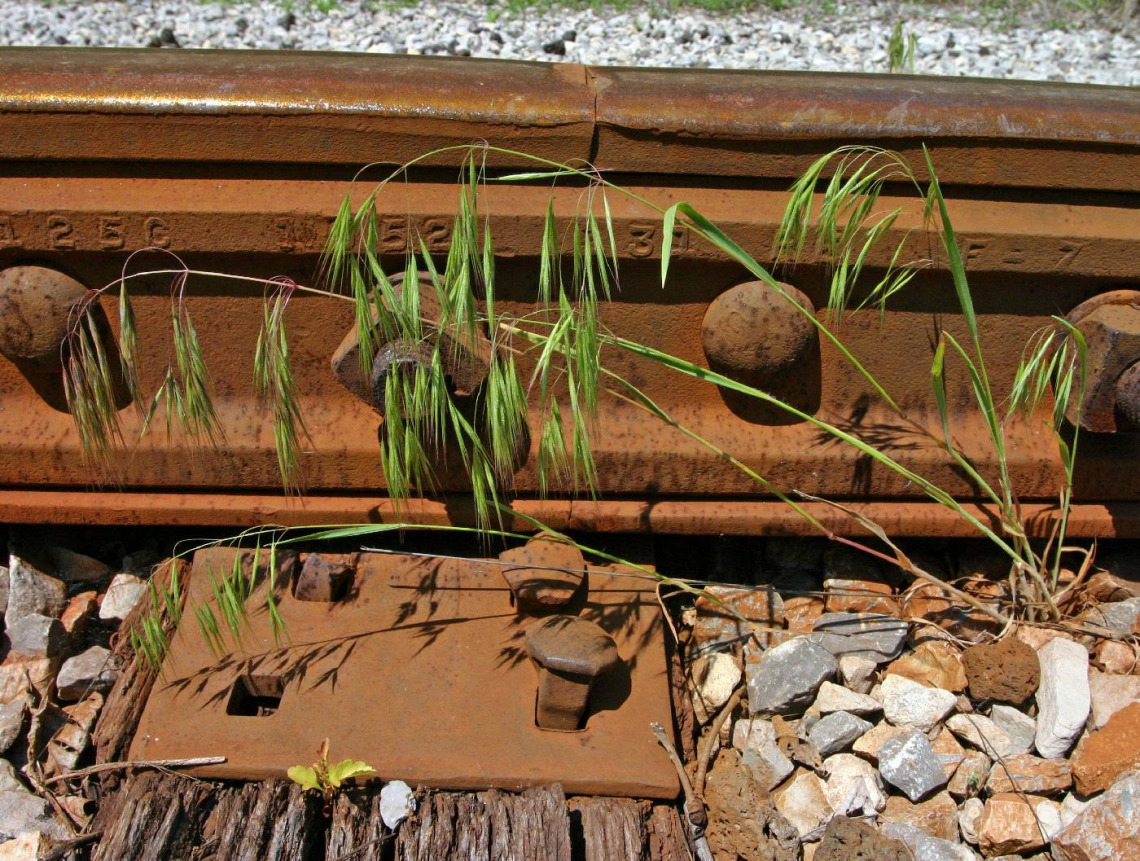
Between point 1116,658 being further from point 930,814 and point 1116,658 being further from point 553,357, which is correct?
point 553,357

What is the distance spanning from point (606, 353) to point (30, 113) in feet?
4.26

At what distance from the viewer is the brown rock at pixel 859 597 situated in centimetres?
240

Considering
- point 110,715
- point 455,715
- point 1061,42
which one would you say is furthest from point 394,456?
point 1061,42

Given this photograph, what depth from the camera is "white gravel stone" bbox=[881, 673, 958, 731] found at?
213 cm

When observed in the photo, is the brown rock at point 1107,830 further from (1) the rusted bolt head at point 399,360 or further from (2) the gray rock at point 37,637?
(2) the gray rock at point 37,637

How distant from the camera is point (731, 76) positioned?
244 centimetres

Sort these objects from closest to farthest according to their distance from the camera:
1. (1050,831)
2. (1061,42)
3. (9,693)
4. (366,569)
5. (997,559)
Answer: (1050,831)
(9,693)
(366,569)
(997,559)
(1061,42)

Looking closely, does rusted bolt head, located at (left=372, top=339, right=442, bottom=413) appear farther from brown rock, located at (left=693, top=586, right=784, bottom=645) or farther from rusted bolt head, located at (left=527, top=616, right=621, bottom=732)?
brown rock, located at (left=693, top=586, right=784, bottom=645)

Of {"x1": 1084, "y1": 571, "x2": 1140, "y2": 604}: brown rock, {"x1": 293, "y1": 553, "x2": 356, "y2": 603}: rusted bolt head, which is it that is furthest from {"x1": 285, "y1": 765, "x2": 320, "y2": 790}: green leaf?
{"x1": 1084, "y1": 571, "x2": 1140, "y2": 604}: brown rock

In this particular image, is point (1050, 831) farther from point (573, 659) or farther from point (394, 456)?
point (394, 456)

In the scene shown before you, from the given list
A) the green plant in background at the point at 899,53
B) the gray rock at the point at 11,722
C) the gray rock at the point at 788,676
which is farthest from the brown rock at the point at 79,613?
the green plant in background at the point at 899,53

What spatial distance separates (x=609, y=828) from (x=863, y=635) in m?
0.80

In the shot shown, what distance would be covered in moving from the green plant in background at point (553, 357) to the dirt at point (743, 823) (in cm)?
43

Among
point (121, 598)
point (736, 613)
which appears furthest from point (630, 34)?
point (121, 598)
